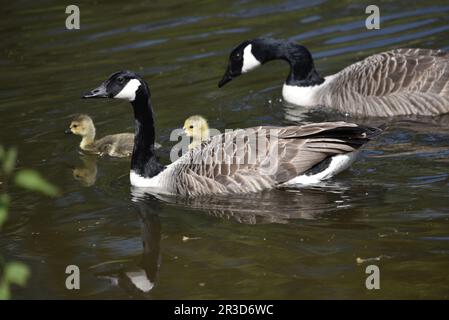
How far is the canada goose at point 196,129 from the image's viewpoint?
402 inches

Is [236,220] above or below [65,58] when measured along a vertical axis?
below

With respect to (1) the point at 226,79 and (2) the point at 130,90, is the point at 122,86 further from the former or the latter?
(1) the point at 226,79

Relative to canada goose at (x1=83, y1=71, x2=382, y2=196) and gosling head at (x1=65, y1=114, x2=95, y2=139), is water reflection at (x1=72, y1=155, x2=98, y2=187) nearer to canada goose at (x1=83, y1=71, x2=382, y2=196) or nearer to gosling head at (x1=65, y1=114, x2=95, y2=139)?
gosling head at (x1=65, y1=114, x2=95, y2=139)

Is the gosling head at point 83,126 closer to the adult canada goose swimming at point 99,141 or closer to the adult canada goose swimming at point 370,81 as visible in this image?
the adult canada goose swimming at point 99,141

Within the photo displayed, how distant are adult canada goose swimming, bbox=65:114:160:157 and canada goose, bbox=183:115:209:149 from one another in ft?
1.90

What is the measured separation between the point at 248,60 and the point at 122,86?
3374 millimetres

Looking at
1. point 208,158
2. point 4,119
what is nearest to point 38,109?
point 4,119

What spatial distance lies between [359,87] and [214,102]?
2.07 m

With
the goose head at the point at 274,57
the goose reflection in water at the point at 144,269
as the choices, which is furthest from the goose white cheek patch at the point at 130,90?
the goose head at the point at 274,57

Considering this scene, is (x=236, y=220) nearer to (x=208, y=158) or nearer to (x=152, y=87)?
(x=208, y=158)

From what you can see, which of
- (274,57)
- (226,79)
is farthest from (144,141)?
(274,57)

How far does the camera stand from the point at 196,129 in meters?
10.2

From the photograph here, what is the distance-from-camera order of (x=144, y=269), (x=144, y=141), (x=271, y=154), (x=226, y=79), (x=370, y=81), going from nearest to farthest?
(x=144, y=269) → (x=271, y=154) → (x=144, y=141) → (x=370, y=81) → (x=226, y=79)

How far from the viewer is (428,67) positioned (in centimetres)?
1104
